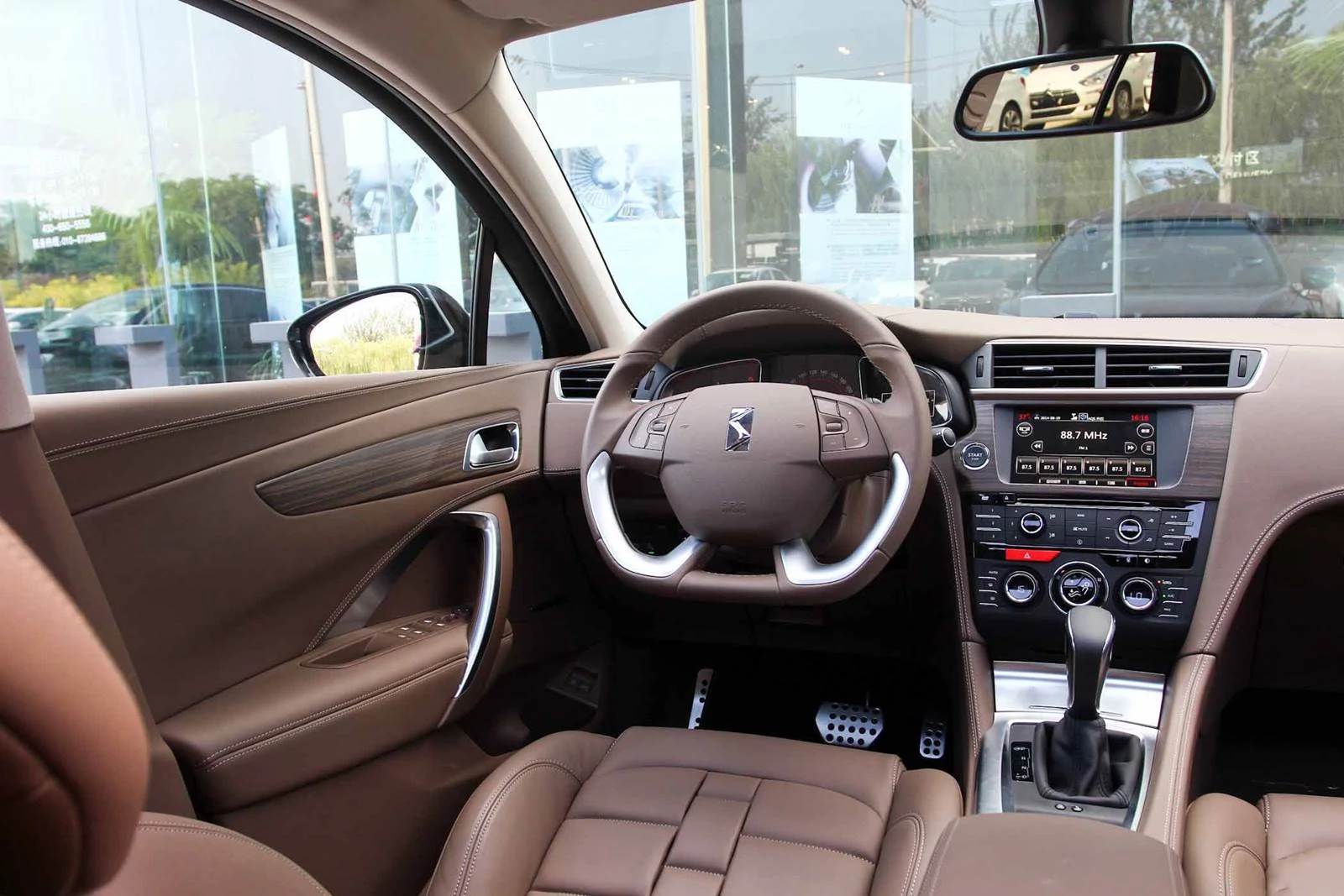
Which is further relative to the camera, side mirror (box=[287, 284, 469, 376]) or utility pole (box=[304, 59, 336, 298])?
utility pole (box=[304, 59, 336, 298])

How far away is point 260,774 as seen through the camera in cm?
166

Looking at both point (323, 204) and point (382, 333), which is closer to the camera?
point (382, 333)

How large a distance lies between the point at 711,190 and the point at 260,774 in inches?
113

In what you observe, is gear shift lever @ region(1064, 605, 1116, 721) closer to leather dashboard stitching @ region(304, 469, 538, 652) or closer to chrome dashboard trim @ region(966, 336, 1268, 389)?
chrome dashboard trim @ region(966, 336, 1268, 389)

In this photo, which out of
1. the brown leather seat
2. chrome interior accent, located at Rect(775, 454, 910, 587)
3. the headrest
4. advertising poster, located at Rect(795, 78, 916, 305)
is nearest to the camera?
the headrest

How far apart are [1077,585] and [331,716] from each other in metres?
1.47

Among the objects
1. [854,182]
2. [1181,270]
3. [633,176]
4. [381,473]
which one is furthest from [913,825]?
[633,176]

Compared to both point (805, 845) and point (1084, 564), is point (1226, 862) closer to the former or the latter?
point (805, 845)

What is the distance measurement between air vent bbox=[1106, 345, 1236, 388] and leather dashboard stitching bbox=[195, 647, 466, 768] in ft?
4.77

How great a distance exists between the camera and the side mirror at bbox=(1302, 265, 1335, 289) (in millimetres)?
2377

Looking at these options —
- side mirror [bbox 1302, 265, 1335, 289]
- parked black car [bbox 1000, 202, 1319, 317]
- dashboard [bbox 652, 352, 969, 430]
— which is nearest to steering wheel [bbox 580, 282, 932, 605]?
dashboard [bbox 652, 352, 969, 430]

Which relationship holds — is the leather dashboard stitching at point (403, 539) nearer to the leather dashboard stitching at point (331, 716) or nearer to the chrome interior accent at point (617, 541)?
the leather dashboard stitching at point (331, 716)

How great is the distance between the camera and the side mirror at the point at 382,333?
2320 millimetres

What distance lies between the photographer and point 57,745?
436 mm
